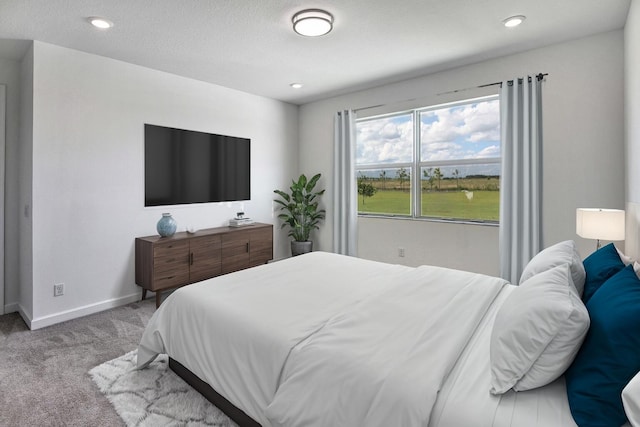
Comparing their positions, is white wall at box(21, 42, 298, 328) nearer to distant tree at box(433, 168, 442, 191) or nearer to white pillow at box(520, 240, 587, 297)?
distant tree at box(433, 168, 442, 191)

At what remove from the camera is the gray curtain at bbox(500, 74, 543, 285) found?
10.8 feet

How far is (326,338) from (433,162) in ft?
10.6

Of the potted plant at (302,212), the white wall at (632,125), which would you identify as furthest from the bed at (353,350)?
the potted plant at (302,212)

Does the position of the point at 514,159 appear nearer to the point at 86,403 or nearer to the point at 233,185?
the point at 233,185

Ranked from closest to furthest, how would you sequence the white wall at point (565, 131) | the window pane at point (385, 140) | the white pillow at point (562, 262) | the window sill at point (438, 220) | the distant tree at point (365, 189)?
the white pillow at point (562, 262), the white wall at point (565, 131), the window sill at point (438, 220), the window pane at point (385, 140), the distant tree at point (365, 189)

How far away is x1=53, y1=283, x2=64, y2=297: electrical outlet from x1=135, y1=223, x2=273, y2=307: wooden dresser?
65cm

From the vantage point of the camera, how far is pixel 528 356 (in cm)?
113

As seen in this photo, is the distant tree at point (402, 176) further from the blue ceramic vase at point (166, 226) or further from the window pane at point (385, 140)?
the blue ceramic vase at point (166, 226)

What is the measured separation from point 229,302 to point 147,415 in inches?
28.7

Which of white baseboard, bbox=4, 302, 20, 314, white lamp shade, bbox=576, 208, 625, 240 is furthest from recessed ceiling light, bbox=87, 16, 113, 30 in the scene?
white lamp shade, bbox=576, 208, 625, 240

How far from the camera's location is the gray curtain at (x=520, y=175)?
3305mm

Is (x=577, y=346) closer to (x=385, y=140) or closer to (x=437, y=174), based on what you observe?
(x=437, y=174)

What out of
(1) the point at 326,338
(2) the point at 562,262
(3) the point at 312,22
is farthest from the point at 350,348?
(3) the point at 312,22

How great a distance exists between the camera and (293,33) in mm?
2881
